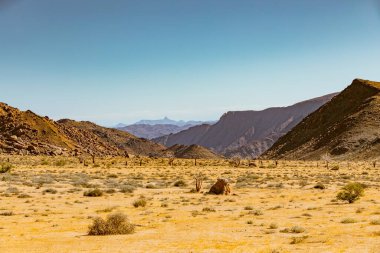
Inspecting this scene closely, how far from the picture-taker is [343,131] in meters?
103

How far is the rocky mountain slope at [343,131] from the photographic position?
92.7 meters

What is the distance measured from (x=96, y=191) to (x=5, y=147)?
71.5m

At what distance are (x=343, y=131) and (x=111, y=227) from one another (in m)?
95.3

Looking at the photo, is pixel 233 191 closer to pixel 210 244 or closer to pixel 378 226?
pixel 378 226

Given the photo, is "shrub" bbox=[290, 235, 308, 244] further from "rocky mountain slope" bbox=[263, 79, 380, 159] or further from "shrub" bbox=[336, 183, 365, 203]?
"rocky mountain slope" bbox=[263, 79, 380, 159]

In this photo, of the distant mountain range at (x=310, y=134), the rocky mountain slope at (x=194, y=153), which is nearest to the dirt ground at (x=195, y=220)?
the distant mountain range at (x=310, y=134)

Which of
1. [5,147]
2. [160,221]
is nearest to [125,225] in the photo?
[160,221]

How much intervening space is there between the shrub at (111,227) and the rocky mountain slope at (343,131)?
76.5m

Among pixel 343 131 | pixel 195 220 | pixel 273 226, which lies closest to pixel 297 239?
pixel 273 226

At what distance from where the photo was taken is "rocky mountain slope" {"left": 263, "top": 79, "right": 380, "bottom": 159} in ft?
304

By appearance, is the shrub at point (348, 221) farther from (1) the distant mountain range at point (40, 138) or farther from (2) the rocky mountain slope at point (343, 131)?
(1) the distant mountain range at point (40, 138)

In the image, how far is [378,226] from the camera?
52.5 feet

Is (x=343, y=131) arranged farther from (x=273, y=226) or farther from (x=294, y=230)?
(x=294, y=230)

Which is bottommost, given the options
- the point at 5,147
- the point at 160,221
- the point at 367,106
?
the point at 160,221
